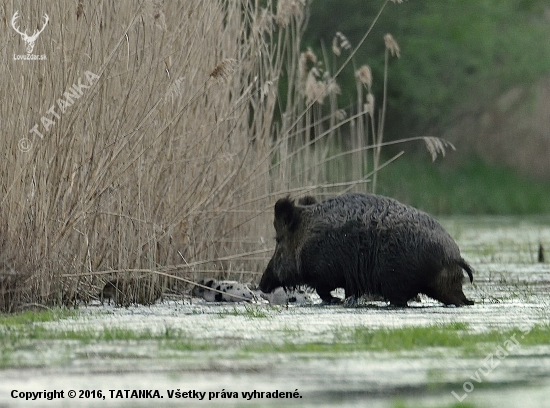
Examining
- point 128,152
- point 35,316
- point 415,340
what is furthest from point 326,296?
point 415,340

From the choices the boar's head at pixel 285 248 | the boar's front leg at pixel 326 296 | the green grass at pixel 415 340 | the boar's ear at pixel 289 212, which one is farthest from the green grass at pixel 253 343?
the boar's ear at pixel 289 212

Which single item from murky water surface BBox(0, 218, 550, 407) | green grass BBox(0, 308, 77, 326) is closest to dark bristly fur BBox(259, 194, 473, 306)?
murky water surface BBox(0, 218, 550, 407)

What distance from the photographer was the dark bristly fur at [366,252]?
30.0 ft

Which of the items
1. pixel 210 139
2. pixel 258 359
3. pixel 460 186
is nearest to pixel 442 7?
pixel 460 186

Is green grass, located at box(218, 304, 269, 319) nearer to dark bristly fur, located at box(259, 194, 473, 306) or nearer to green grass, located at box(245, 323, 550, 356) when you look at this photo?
dark bristly fur, located at box(259, 194, 473, 306)

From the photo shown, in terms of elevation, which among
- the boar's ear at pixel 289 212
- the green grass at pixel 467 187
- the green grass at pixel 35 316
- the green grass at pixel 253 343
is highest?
the boar's ear at pixel 289 212

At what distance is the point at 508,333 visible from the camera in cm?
750

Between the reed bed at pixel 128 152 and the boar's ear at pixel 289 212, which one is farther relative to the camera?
the boar's ear at pixel 289 212

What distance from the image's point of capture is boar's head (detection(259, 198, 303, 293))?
9.88 m

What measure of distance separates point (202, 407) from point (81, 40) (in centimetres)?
440

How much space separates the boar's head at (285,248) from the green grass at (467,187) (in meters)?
13.3

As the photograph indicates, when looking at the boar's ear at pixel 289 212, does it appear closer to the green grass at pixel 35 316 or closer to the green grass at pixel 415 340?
the green grass at pixel 35 316

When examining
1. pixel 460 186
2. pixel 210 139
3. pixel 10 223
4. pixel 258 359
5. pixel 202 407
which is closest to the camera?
pixel 202 407

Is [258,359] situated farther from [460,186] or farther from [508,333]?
[460,186]
